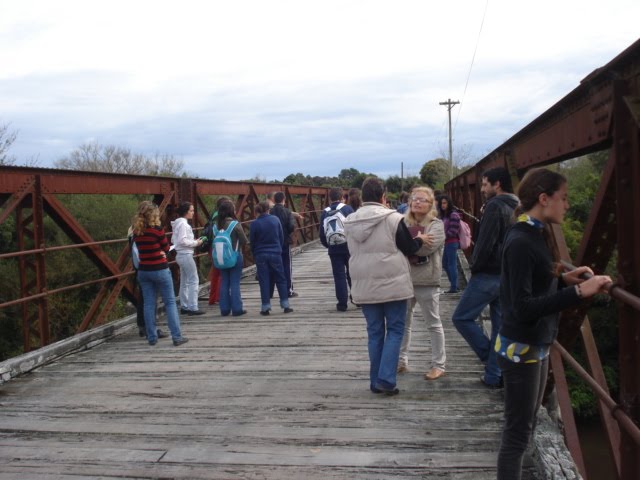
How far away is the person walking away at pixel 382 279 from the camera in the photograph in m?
4.66

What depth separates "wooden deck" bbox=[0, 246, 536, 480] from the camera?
360 cm

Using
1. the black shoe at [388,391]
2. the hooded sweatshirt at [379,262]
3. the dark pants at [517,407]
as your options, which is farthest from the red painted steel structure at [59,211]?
the dark pants at [517,407]

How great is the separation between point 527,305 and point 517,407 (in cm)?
48

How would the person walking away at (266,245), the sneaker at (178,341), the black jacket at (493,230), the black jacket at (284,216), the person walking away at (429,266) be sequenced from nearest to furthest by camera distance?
the black jacket at (493,230)
the person walking away at (429,266)
the sneaker at (178,341)
the person walking away at (266,245)
the black jacket at (284,216)

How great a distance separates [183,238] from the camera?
7.85m

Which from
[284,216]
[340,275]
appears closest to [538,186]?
[340,275]

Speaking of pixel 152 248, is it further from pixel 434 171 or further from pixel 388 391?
pixel 434 171

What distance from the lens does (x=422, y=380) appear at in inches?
199

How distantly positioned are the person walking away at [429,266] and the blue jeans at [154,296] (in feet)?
9.07

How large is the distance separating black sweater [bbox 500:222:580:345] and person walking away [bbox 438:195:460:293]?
5873 millimetres

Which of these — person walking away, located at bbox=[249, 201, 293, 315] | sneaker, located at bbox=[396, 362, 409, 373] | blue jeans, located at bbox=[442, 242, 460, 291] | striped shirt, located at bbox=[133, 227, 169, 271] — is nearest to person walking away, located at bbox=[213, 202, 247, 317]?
person walking away, located at bbox=[249, 201, 293, 315]

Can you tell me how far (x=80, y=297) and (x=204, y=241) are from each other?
54.1ft

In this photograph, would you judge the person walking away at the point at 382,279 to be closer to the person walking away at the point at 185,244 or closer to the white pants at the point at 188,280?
the person walking away at the point at 185,244

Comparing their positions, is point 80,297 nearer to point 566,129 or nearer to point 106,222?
point 106,222
